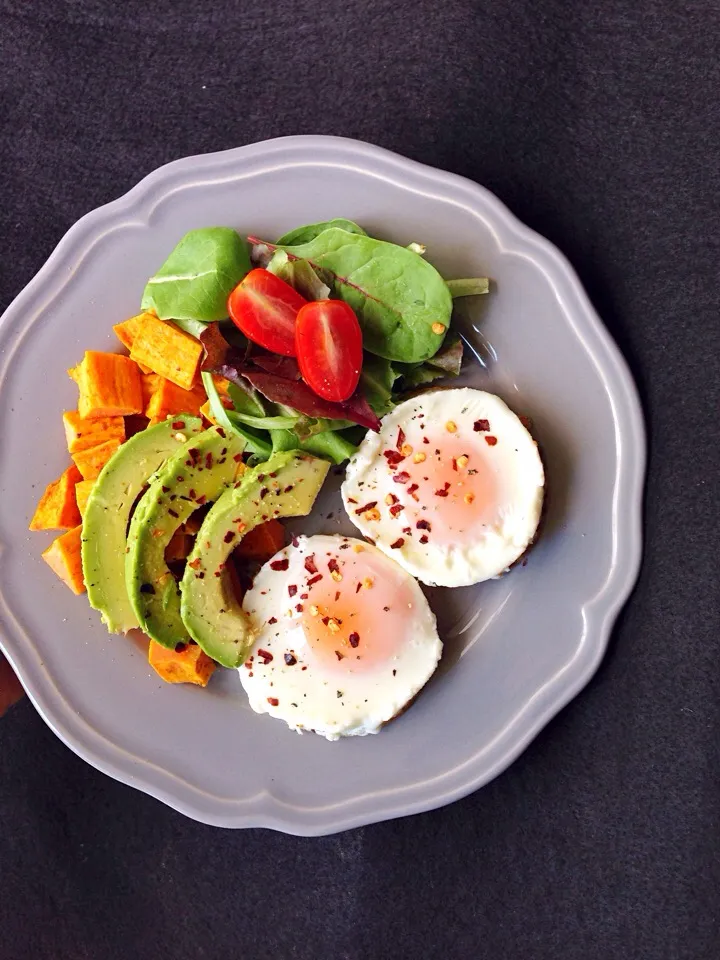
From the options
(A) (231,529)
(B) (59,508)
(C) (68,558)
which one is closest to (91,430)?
(B) (59,508)

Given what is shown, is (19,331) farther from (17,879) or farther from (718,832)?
(718,832)

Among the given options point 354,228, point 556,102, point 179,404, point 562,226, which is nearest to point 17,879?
point 179,404

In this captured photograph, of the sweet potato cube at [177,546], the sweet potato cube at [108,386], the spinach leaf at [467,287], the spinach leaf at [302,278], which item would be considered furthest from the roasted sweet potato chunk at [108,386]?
the spinach leaf at [467,287]

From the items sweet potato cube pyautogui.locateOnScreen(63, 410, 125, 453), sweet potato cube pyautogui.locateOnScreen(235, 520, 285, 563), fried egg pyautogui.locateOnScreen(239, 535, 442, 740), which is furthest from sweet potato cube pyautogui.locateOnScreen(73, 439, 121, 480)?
fried egg pyautogui.locateOnScreen(239, 535, 442, 740)

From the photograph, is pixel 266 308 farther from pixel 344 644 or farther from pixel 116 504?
pixel 344 644

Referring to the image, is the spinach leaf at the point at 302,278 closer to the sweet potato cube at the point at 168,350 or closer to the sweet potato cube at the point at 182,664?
the sweet potato cube at the point at 168,350

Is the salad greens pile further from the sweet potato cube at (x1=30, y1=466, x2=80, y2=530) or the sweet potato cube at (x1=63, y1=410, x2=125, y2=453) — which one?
the sweet potato cube at (x1=30, y1=466, x2=80, y2=530)
